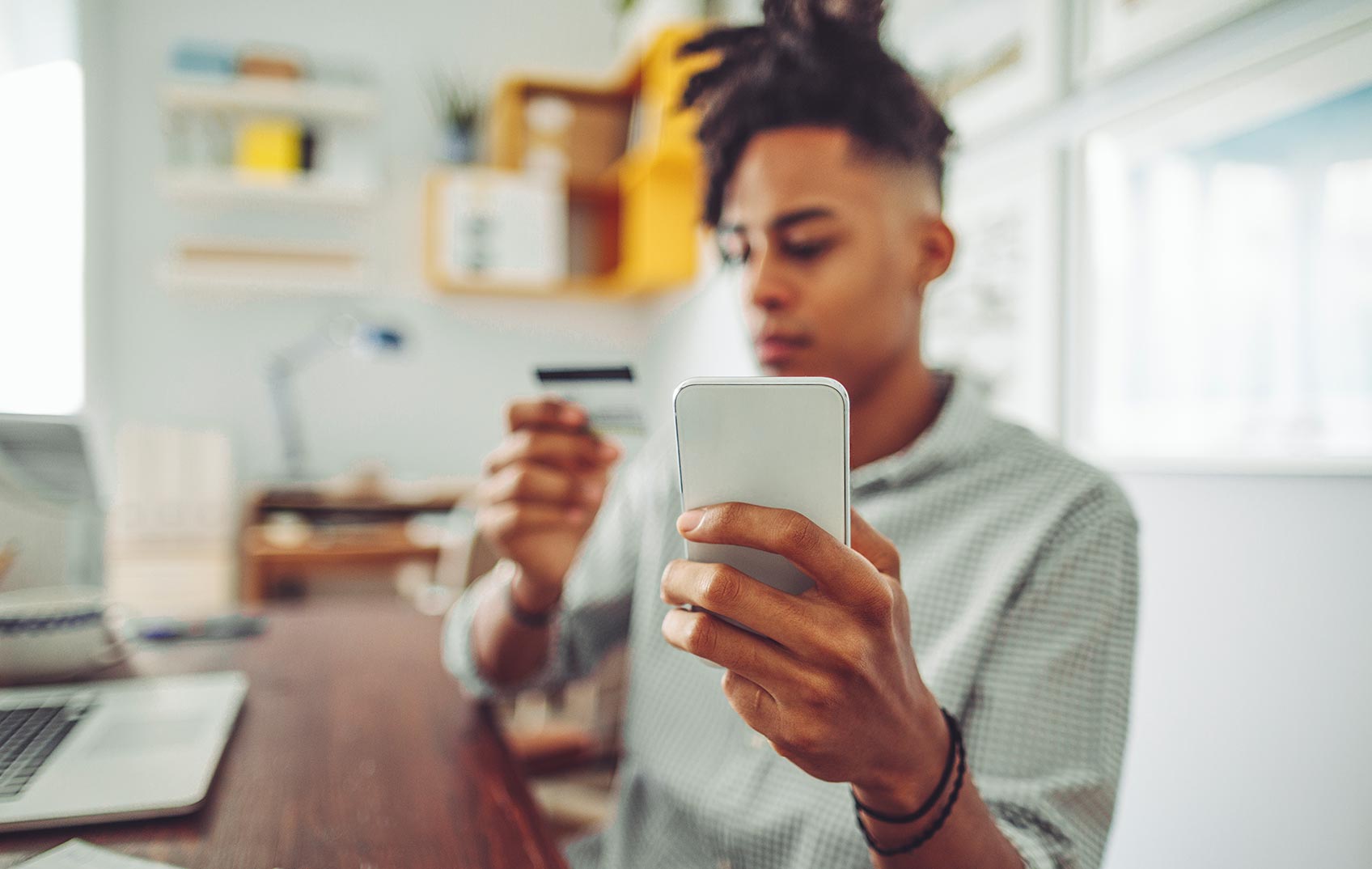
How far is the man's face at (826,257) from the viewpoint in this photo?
801mm

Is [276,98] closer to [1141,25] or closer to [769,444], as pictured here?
[1141,25]

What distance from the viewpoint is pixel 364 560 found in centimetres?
265

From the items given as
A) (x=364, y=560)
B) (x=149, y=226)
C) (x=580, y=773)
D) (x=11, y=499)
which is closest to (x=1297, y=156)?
(x=11, y=499)

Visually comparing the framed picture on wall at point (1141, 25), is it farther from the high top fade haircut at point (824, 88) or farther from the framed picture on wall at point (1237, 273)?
the high top fade haircut at point (824, 88)

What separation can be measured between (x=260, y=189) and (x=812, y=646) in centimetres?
318

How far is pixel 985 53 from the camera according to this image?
4.76 feet

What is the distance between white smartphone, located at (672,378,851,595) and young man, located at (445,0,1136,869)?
23 mm

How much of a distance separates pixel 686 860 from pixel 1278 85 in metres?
1.08

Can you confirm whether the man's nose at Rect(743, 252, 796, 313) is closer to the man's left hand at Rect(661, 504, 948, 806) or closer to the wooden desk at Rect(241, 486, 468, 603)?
the man's left hand at Rect(661, 504, 948, 806)

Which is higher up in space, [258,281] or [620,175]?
[620,175]

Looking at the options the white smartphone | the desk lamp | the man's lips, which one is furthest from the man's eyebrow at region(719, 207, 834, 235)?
the desk lamp

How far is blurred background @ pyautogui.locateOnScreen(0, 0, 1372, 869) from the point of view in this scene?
886mm

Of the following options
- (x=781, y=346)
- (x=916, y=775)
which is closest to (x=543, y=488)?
(x=781, y=346)

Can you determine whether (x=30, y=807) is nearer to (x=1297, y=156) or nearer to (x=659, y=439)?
(x=659, y=439)
